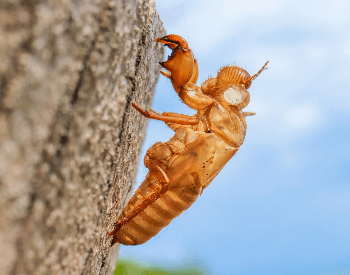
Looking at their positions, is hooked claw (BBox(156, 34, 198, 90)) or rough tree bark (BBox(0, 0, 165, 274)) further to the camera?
hooked claw (BBox(156, 34, 198, 90))

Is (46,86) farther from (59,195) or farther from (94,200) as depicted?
(94,200)

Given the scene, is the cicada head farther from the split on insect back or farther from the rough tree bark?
the rough tree bark

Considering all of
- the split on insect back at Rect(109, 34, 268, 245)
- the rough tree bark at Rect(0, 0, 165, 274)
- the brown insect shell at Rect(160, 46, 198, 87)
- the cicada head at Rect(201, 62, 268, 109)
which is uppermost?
the cicada head at Rect(201, 62, 268, 109)

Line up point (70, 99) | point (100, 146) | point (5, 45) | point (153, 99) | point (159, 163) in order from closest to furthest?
point (5, 45) → point (70, 99) → point (100, 146) → point (159, 163) → point (153, 99)

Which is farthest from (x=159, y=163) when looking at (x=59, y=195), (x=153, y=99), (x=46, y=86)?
(x=46, y=86)

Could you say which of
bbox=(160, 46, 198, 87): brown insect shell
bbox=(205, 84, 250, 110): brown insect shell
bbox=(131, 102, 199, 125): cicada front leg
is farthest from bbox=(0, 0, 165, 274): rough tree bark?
bbox=(205, 84, 250, 110): brown insect shell

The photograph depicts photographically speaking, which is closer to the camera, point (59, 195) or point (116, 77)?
point (59, 195)
